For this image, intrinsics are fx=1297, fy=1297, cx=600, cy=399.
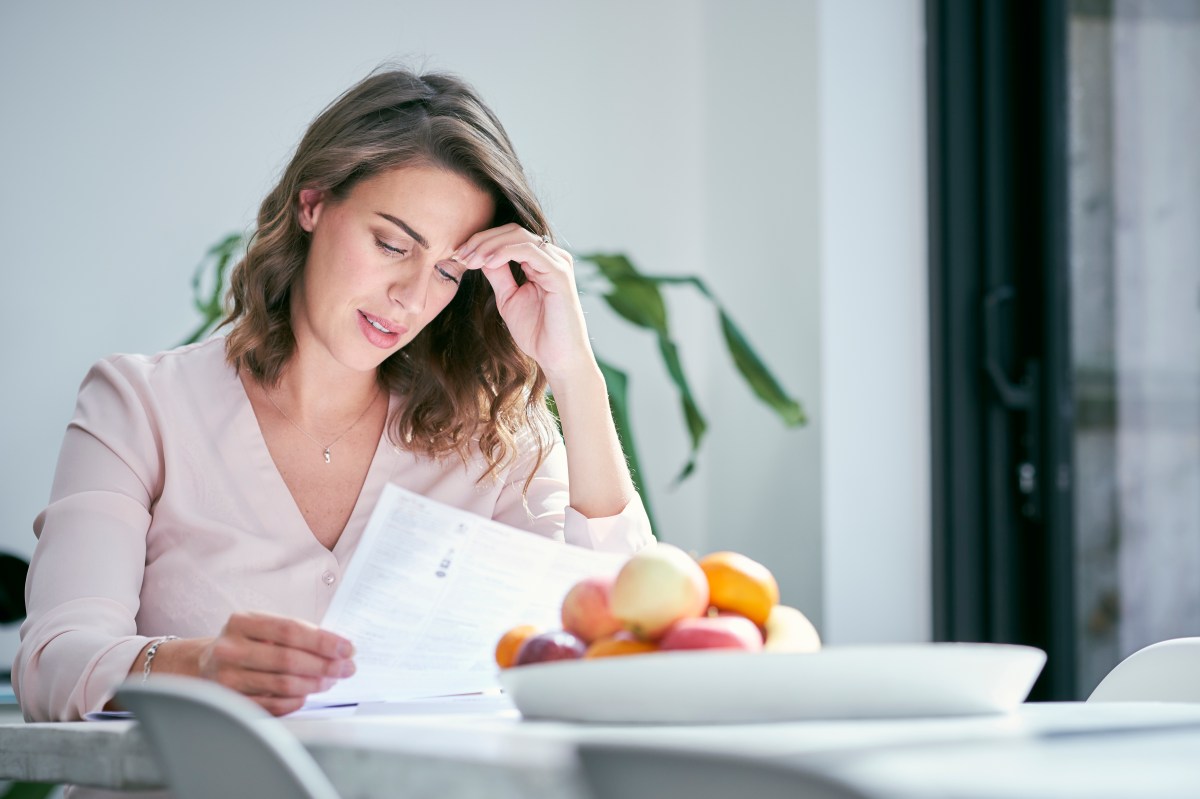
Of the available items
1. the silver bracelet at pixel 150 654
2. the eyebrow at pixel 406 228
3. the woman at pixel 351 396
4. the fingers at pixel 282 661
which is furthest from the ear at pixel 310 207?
the fingers at pixel 282 661

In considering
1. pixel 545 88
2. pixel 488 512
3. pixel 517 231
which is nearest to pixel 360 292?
pixel 517 231

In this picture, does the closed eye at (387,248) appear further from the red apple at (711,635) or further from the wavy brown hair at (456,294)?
the red apple at (711,635)

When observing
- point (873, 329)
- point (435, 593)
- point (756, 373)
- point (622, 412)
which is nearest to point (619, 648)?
point (435, 593)

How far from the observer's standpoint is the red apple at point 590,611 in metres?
0.80

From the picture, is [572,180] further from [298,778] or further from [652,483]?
Answer: [298,778]

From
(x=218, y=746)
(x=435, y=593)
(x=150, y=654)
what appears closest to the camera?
(x=218, y=746)

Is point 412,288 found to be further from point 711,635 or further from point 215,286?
point 215,286

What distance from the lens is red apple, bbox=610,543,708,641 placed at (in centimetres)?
77

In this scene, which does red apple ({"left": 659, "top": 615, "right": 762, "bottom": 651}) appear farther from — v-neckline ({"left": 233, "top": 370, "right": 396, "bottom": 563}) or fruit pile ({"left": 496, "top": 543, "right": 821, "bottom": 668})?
v-neckline ({"left": 233, "top": 370, "right": 396, "bottom": 563})

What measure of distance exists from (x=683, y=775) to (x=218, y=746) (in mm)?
243

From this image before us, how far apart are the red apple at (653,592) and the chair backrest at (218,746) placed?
24cm

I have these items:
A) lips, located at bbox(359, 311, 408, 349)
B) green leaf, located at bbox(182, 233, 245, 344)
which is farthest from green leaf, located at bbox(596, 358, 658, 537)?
lips, located at bbox(359, 311, 408, 349)

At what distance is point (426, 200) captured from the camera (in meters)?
1.51

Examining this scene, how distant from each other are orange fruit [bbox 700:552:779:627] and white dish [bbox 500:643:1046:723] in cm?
14
